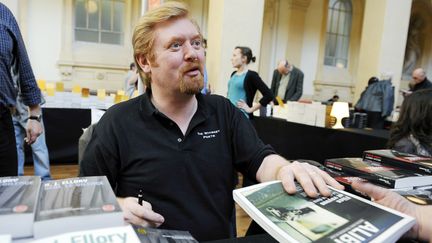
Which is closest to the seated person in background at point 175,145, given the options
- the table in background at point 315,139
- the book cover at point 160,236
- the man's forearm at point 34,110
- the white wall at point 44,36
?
the book cover at point 160,236

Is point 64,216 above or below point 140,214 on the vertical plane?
above

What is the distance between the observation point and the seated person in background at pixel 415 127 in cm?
184

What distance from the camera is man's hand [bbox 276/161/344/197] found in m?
0.69

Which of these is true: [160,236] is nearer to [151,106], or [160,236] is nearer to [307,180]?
[307,180]

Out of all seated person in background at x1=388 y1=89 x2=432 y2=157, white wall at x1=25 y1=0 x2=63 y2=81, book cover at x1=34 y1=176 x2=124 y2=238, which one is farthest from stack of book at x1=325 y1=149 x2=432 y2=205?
white wall at x1=25 y1=0 x2=63 y2=81

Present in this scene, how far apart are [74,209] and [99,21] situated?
9.88m

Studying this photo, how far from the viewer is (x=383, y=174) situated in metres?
0.88

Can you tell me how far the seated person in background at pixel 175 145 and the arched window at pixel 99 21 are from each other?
29.4ft

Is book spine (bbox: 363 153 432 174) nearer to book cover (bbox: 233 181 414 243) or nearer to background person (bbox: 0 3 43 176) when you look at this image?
book cover (bbox: 233 181 414 243)

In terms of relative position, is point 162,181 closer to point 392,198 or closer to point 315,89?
point 392,198

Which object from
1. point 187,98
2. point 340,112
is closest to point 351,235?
point 187,98

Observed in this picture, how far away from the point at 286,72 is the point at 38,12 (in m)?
6.70

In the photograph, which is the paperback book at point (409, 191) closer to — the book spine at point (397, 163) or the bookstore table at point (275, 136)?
the book spine at point (397, 163)

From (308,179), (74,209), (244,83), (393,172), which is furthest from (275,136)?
(74,209)
